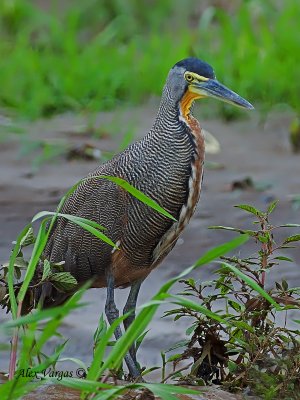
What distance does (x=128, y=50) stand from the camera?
9.47m

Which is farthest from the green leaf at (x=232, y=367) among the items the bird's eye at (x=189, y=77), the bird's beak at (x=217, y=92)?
the bird's eye at (x=189, y=77)

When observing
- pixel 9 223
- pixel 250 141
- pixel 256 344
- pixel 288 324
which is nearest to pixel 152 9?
pixel 250 141

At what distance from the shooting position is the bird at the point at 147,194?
182 inches

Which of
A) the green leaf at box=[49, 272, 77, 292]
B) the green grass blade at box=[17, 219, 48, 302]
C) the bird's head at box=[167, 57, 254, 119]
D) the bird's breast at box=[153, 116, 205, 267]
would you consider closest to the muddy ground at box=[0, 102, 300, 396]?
the bird's breast at box=[153, 116, 205, 267]

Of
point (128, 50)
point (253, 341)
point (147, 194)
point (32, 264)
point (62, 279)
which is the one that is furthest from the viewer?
point (128, 50)

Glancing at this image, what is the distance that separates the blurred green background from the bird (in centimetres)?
357

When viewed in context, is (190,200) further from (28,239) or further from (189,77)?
(28,239)

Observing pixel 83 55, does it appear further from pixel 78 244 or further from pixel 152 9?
pixel 78 244

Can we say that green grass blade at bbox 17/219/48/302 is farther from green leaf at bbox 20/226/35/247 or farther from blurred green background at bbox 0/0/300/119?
blurred green background at bbox 0/0/300/119

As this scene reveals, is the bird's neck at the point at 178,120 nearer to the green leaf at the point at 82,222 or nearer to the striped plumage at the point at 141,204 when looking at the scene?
the striped plumage at the point at 141,204

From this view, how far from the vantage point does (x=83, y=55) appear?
9.40m

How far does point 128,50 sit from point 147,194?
499 centimetres

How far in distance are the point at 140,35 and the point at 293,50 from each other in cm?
202

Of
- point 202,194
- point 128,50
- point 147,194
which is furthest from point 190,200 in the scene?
point 128,50
